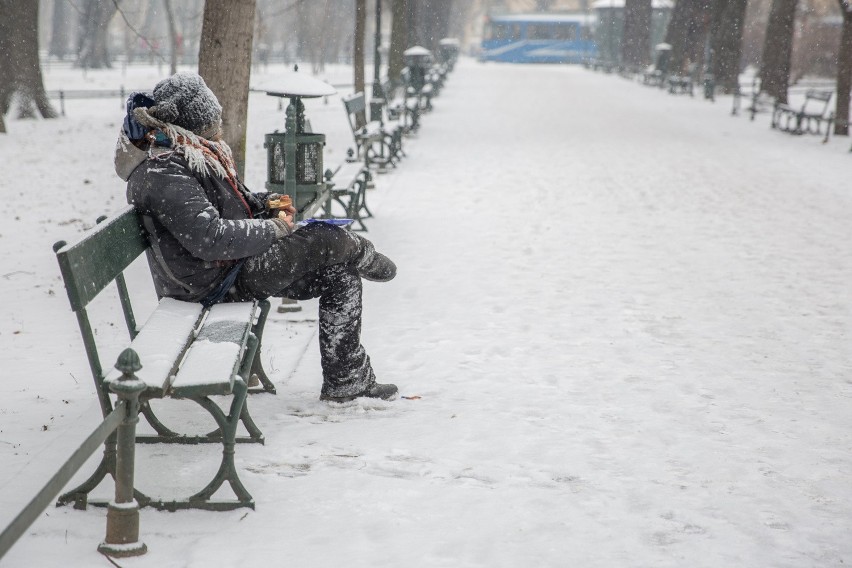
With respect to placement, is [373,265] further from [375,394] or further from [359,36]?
[359,36]

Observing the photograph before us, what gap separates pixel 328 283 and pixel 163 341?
99cm

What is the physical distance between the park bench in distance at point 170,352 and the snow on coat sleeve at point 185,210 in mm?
132

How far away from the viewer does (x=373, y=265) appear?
460cm

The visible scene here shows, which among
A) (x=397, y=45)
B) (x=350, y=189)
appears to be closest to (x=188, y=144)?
(x=350, y=189)

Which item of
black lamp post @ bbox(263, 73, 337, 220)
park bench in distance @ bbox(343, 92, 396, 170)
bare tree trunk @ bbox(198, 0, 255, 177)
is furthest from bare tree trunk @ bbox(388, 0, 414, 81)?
bare tree trunk @ bbox(198, 0, 255, 177)

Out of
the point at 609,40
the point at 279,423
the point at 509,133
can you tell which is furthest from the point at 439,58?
the point at 279,423

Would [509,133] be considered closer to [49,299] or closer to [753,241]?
[753,241]

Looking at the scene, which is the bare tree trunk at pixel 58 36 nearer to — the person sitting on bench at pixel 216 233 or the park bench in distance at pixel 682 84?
the park bench in distance at pixel 682 84

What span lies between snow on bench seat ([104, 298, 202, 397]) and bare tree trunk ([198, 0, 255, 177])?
346 centimetres

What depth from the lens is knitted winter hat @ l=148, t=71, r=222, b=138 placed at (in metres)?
4.07

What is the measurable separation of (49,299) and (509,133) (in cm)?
1330

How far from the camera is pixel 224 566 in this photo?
10.4 ft

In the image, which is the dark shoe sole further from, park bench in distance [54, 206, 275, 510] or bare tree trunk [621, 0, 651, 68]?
bare tree trunk [621, 0, 651, 68]

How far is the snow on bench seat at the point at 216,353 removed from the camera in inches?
133
